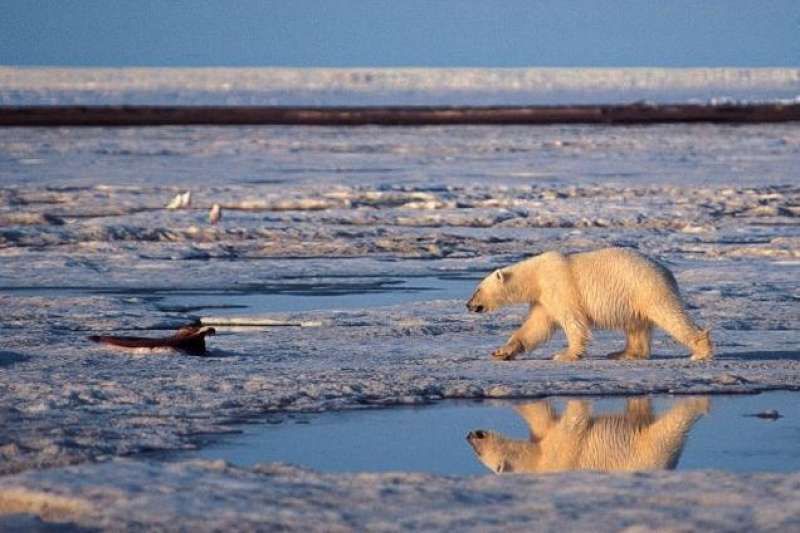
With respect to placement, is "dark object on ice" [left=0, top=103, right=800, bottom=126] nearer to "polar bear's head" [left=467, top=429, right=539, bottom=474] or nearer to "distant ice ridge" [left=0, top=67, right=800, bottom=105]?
"polar bear's head" [left=467, top=429, right=539, bottom=474]

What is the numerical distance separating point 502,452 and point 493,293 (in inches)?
104

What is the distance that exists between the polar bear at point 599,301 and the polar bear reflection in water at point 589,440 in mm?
1127

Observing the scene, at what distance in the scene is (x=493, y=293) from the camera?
8812 millimetres

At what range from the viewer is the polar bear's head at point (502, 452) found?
598cm

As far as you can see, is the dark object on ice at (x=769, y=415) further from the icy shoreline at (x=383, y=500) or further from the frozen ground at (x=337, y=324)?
the icy shoreline at (x=383, y=500)

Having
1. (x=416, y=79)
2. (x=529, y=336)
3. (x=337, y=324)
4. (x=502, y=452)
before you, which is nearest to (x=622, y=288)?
(x=529, y=336)

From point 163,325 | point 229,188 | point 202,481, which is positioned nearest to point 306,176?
point 229,188

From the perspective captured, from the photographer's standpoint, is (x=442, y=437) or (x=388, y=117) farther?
(x=388, y=117)

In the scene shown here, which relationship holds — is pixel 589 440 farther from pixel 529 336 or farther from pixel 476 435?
pixel 529 336

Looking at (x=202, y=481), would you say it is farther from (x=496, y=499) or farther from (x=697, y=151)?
(x=697, y=151)

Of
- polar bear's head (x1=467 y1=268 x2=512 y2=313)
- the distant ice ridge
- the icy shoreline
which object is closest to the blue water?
the icy shoreline

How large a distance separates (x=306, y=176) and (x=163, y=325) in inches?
662

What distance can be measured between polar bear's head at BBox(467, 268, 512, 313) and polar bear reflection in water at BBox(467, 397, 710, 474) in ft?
5.11

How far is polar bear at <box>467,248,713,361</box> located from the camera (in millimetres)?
8312
